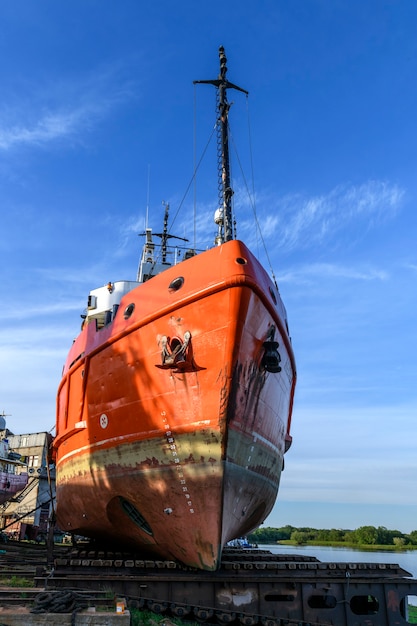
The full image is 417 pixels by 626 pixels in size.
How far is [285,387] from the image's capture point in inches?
485

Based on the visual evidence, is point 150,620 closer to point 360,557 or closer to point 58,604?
point 58,604

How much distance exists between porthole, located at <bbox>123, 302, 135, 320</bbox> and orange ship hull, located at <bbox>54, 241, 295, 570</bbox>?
0.05 meters

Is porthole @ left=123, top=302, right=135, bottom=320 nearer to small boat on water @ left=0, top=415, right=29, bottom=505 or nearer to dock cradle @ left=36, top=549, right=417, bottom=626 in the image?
dock cradle @ left=36, top=549, right=417, bottom=626

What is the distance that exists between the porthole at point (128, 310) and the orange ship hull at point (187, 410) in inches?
2.1

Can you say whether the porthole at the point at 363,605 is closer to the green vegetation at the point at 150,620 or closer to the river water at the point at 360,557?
the green vegetation at the point at 150,620

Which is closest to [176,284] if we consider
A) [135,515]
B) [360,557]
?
[135,515]

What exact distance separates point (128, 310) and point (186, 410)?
3.14m

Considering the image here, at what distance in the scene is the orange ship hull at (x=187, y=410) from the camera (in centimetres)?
875

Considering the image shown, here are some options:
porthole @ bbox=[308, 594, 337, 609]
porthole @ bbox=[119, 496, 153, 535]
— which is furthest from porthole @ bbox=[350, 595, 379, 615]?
porthole @ bbox=[119, 496, 153, 535]

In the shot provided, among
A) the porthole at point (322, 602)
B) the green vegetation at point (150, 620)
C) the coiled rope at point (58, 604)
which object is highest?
the coiled rope at point (58, 604)

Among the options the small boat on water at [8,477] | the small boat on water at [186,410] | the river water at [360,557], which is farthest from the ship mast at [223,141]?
the river water at [360,557]

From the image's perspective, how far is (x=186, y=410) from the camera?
357 inches

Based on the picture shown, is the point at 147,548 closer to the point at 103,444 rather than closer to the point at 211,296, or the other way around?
the point at 103,444

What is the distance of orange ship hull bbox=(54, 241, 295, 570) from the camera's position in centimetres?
875
